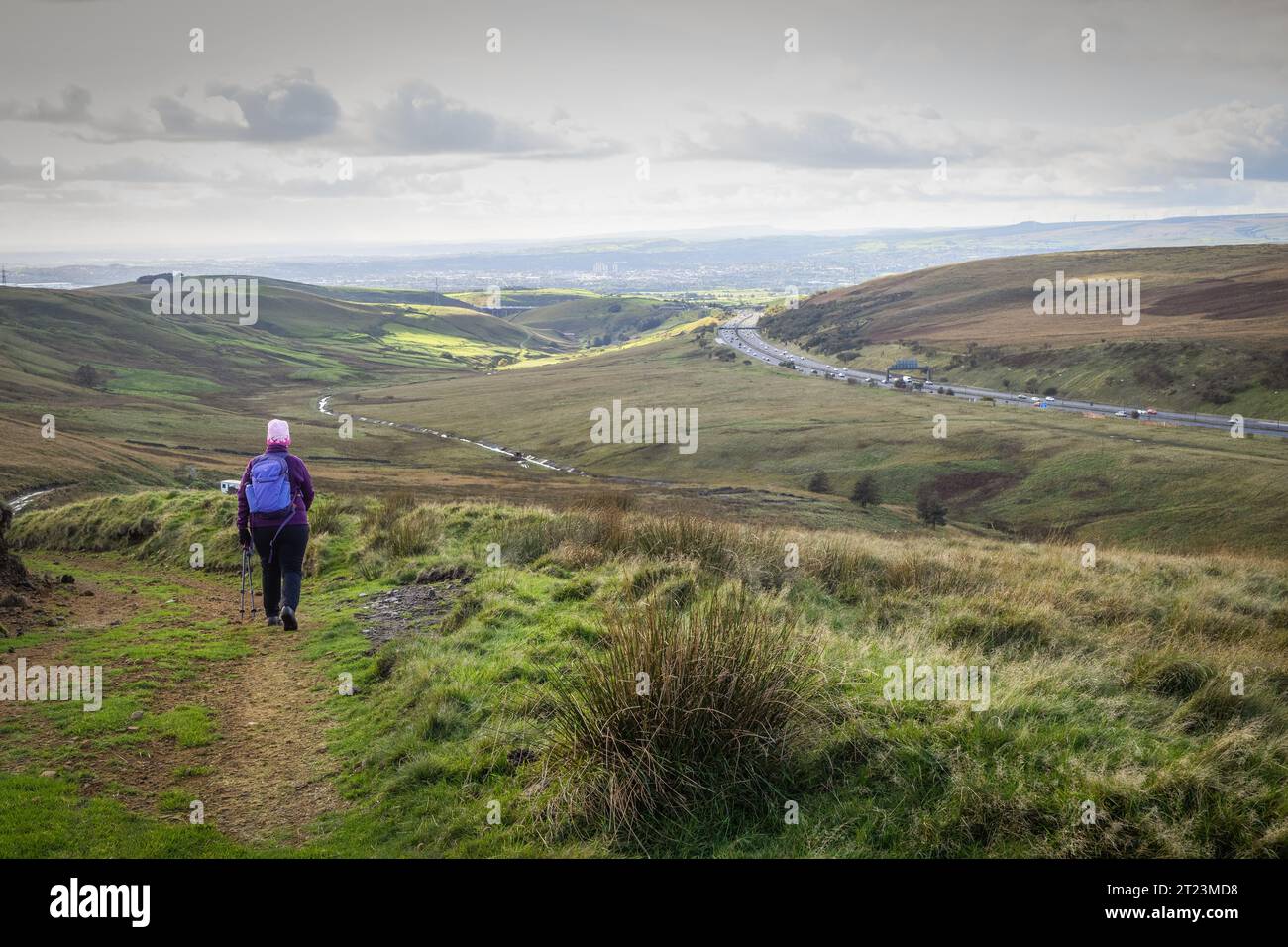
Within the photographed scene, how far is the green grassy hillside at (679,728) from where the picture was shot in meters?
5.29

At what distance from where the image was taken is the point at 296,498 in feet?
36.9

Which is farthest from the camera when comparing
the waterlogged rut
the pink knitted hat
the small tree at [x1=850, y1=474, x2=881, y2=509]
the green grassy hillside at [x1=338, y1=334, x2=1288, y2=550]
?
the waterlogged rut

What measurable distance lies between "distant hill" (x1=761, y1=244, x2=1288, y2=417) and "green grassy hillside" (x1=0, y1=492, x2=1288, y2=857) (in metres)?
105

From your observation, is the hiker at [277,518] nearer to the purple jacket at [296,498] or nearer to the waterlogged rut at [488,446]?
the purple jacket at [296,498]

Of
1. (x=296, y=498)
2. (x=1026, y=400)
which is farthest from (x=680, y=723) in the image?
(x=1026, y=400)

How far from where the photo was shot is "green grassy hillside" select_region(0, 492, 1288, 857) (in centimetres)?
529

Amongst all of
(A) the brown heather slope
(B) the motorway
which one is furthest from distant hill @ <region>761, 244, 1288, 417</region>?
(B) the motorway

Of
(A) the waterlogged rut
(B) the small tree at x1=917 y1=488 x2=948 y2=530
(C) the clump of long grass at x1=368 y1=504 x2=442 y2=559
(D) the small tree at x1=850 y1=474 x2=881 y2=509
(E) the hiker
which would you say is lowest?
(B) the small tree at x1=917 y1=488 x2=948 y2=530

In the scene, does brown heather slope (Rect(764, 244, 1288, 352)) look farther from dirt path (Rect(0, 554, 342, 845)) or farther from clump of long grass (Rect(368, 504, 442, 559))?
dirt path (Rect(0, 554, 342, 845))

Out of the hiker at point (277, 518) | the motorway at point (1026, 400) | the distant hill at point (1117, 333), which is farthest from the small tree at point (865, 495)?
the distant hill at point (1117, 333)

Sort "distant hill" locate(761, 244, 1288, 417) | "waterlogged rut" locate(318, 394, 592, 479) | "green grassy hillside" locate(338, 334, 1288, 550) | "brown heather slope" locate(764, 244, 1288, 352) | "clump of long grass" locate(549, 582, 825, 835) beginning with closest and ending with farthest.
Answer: "clump of long grass" locate(549, 582, 825, 835) → "green grassy hillside" locate(338, 334, 1288, 550) → "waterlogged rut" locate(318, 394, 592, 479) → "distant hill" locate(761, 244, 1288, 417) → "brown heather slope" locate(764, 244, 1288, 352)
